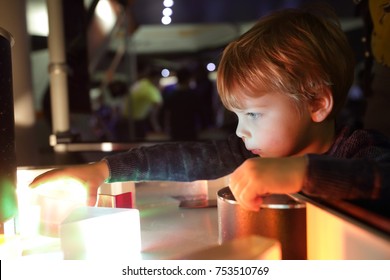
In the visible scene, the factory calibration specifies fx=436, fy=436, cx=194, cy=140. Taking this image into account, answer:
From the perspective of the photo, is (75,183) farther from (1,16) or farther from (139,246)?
(1,16)

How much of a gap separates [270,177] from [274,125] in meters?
0.23

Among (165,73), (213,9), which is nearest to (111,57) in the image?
(165,73)

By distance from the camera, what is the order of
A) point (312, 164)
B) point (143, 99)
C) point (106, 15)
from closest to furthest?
point (312, 164) < point (106, 15) < point (143, 99)

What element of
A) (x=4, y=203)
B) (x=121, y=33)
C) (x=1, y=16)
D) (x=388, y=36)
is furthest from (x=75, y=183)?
(x=121, y=33)

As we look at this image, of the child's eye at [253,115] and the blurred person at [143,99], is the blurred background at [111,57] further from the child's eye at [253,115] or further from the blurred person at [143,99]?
the child's eye at [253,115]

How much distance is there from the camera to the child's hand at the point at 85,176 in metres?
0.57

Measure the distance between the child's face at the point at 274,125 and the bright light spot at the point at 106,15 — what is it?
1.20 m

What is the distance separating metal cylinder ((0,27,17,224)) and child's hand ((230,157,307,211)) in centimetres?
24

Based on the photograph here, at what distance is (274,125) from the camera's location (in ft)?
1.99

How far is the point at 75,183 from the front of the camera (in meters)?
0.58

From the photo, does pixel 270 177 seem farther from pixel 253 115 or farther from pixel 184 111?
pixel 184 111

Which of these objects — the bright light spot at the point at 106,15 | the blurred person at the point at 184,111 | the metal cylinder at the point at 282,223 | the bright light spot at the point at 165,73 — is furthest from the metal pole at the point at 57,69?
the bright light spot at the point at 165,73

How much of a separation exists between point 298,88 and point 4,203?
0.40m

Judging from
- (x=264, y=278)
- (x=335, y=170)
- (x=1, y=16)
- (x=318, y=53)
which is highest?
(x=1, y=16)
